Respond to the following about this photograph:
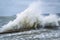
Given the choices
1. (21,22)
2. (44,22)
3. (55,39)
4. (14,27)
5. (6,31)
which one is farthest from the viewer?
(44,22)

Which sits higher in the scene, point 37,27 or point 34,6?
point 34,6

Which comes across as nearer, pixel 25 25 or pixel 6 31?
pixel 6 31

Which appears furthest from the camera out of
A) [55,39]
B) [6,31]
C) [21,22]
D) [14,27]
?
[21,22]

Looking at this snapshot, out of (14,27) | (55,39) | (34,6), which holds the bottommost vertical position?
(55,39)

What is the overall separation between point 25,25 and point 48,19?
3437 mm

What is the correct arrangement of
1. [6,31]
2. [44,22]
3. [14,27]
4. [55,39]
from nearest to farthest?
[55,39] → [6,31] → [14,27] → [44,22]

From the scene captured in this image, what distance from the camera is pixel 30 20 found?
62.3 ft

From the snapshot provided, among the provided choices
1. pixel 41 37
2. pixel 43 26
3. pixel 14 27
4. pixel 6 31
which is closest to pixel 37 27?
pixel 43 26

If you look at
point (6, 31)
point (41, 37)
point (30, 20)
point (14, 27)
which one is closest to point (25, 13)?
point (30, 20)

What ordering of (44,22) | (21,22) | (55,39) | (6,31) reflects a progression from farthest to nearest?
(44,22) → (21,22) → (6,31) → (55,39)

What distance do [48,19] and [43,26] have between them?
1998 mm

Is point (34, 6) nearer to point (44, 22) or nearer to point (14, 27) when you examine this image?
point (44, 22)

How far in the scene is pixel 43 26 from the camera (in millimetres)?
19516

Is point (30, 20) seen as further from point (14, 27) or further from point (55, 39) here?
point (55, 39)
